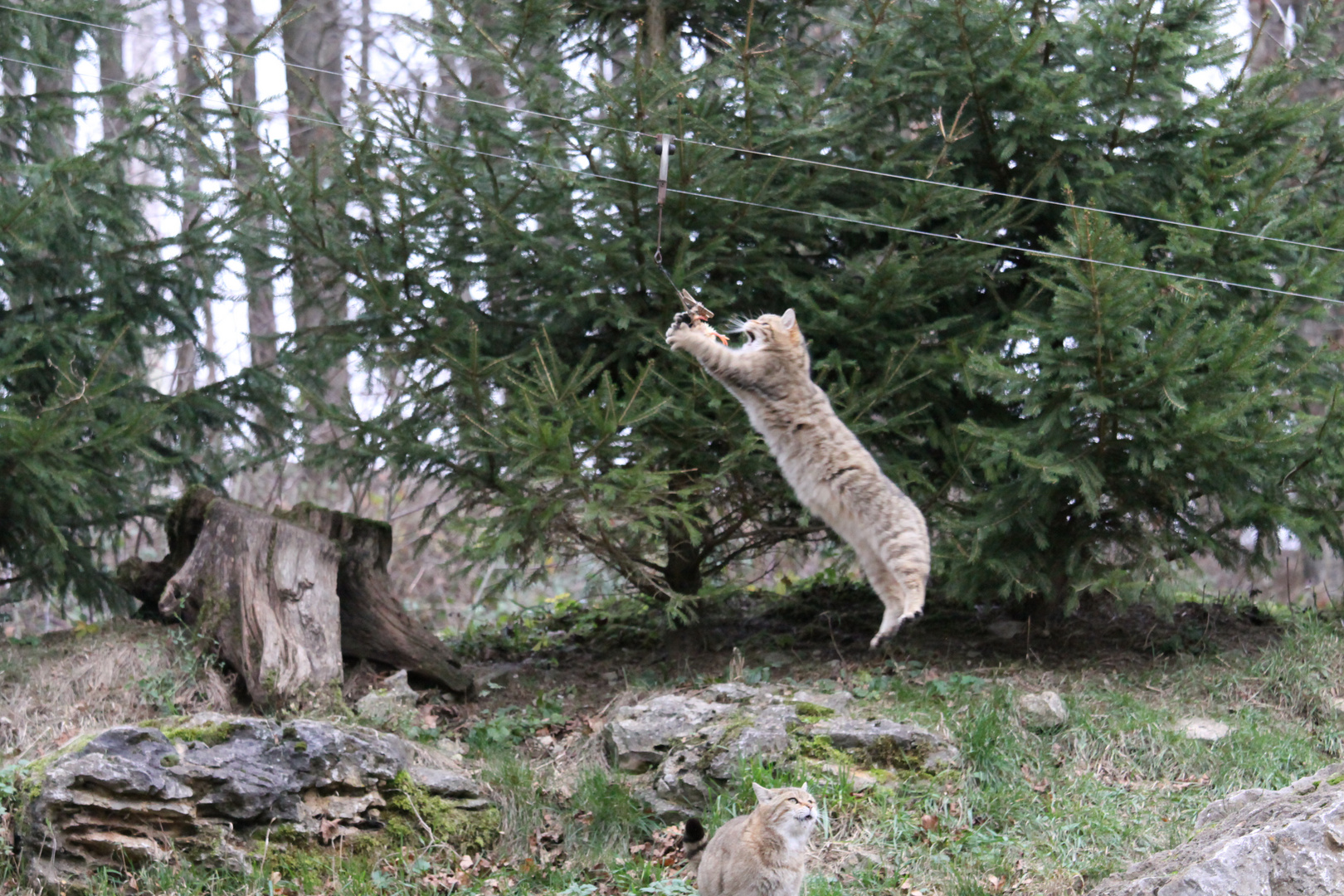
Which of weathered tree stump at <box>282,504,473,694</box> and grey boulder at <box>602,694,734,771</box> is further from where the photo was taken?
weathered tree stump at <box>282,504,473,694</box>

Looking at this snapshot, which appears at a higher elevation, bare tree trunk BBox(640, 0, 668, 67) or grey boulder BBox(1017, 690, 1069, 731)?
bare tree trunk BBox(640, 0, 668, 67)

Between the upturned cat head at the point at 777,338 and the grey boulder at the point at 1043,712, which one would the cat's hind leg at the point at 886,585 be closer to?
the upturned cat head at the point at 777,338

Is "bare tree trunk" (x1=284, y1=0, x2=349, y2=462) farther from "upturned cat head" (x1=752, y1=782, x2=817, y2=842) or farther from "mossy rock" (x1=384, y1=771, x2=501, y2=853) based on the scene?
"upturned cat head" (x1=752, y1=782, x2=817, y2=842)

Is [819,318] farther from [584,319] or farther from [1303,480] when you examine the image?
[1303,480]

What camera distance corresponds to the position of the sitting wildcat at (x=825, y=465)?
533 cm

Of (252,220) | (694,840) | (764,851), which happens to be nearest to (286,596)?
(252,220)

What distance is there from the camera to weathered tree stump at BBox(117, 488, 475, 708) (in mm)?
7531

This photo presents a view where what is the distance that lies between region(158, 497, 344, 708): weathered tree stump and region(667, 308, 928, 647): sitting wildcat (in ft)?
11.6

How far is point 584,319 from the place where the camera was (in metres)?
8.63

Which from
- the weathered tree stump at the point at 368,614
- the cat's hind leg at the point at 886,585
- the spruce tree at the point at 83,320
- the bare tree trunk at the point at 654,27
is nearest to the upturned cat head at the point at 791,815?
the cat's hind leg at the point at 886,585

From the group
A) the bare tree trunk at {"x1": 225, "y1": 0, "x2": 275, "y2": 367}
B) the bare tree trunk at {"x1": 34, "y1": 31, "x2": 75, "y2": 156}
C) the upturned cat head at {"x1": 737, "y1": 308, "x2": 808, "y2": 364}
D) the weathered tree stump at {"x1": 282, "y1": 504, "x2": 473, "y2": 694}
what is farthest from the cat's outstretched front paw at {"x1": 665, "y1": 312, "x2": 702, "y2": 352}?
the bare tree trunk at {"x1": 34, "y1": 31, "x2": 75, "y2": 156}

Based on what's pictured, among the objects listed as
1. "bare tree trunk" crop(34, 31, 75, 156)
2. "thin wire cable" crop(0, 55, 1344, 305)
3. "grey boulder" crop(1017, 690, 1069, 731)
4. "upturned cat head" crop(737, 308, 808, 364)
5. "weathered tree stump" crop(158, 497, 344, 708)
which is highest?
"bare tree trunk" crop(34, 31, 75, 156)

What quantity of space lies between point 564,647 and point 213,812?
4007 millimetres

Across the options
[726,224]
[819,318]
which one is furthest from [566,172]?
[819,318]
